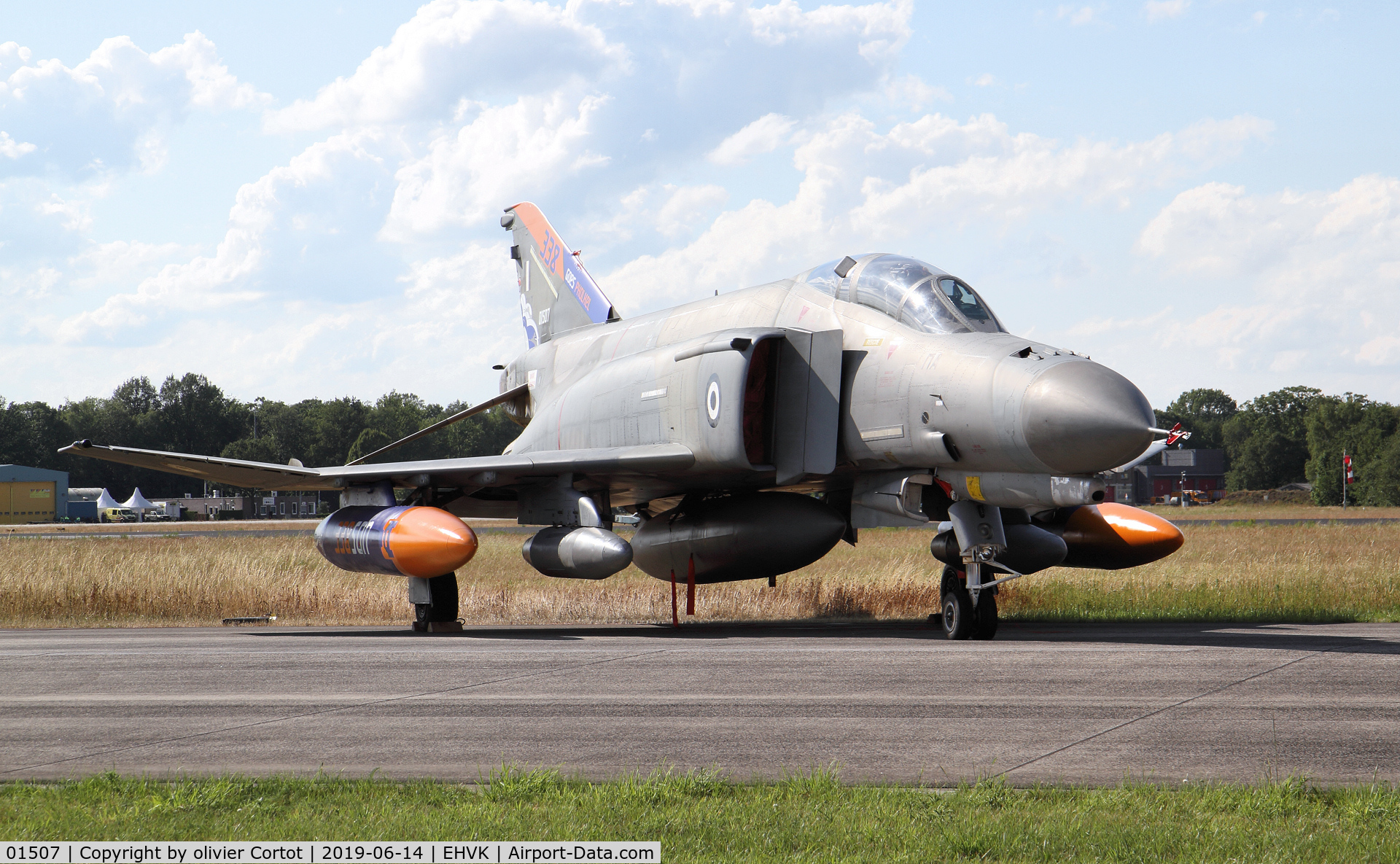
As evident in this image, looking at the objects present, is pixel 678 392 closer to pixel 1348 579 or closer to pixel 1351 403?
pixel 1348 579

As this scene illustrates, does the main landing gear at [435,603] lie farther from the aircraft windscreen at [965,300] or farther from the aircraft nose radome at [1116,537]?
the aircraft nose radome at [1116,537]

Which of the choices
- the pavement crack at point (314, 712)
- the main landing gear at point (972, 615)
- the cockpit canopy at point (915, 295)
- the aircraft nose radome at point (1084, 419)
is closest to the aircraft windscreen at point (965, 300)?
the cockpit canopy at point (915, 295)

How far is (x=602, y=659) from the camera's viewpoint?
930 cm

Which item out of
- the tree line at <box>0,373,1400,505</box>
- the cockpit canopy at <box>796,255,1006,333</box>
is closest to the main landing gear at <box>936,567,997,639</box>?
the cockpit canopy at <box>796,255,1006,333</box>

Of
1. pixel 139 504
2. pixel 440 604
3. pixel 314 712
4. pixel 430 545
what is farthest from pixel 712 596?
pixel 139 504

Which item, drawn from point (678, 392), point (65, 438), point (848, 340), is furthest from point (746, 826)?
point (65, 438)

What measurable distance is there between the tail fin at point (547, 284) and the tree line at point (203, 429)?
Answer: 82191mm

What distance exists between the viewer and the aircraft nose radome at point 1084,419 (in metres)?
8.87

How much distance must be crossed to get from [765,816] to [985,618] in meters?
7.08

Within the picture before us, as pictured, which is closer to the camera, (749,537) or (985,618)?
(985,618)

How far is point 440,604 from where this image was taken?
14305 millimetres

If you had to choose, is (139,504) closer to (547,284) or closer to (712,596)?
(547,284)

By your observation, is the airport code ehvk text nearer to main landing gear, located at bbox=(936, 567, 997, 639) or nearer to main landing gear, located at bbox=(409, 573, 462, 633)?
main landing gear, located at bbox=(936, 567, 997, 639)

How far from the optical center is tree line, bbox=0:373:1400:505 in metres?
98.6
